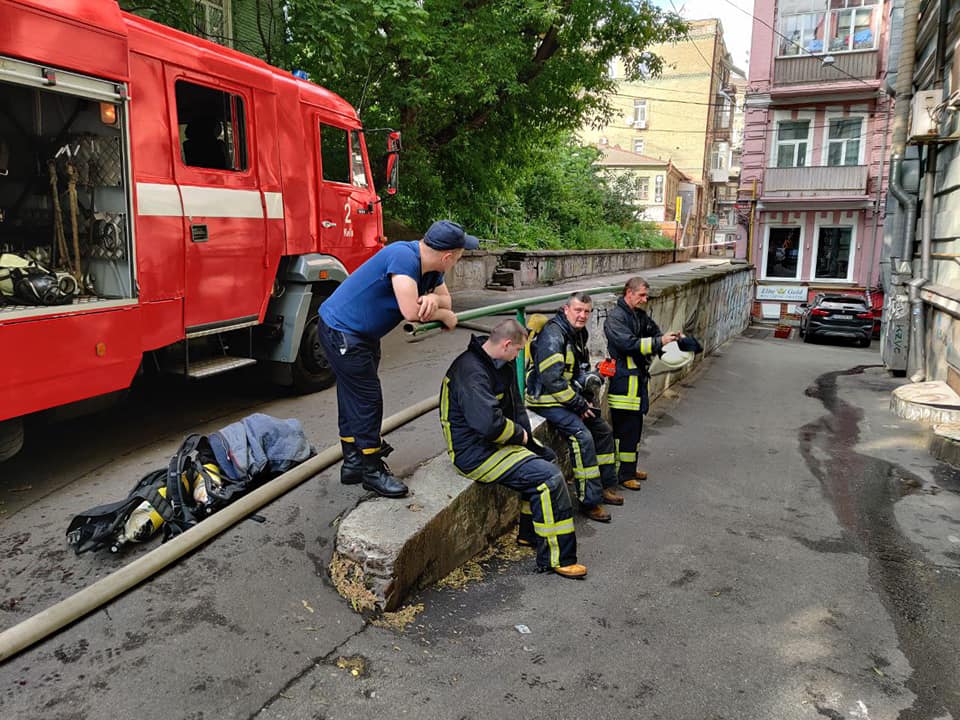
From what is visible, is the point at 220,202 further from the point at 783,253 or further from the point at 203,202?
the point at 783,253

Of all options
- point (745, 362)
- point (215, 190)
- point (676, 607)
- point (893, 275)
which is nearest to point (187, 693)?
point (676, 607)

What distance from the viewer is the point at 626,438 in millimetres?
5641

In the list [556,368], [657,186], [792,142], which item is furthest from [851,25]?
[556,368]

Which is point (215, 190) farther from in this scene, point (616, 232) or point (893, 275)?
point (616, 232)

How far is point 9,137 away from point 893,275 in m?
12.8

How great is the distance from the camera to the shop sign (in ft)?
82.2

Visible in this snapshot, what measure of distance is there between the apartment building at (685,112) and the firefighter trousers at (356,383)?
1903 inches

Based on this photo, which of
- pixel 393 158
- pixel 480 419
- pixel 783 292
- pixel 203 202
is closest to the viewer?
pixel 480 419

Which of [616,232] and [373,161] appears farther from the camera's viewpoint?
[616,232]

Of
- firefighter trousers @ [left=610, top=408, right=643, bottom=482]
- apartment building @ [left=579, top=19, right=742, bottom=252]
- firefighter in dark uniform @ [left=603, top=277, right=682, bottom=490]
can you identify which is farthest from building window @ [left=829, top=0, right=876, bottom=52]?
apartment building @ [left=579, top=19, right=742, bottom=252]

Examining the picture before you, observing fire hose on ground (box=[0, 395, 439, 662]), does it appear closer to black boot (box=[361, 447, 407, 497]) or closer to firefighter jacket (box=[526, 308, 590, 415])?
black boot (box=[361, 447, 407, 497])

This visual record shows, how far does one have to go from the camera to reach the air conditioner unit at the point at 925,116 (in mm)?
10367

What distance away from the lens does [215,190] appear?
5.77 metres

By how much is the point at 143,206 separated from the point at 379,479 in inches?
110
